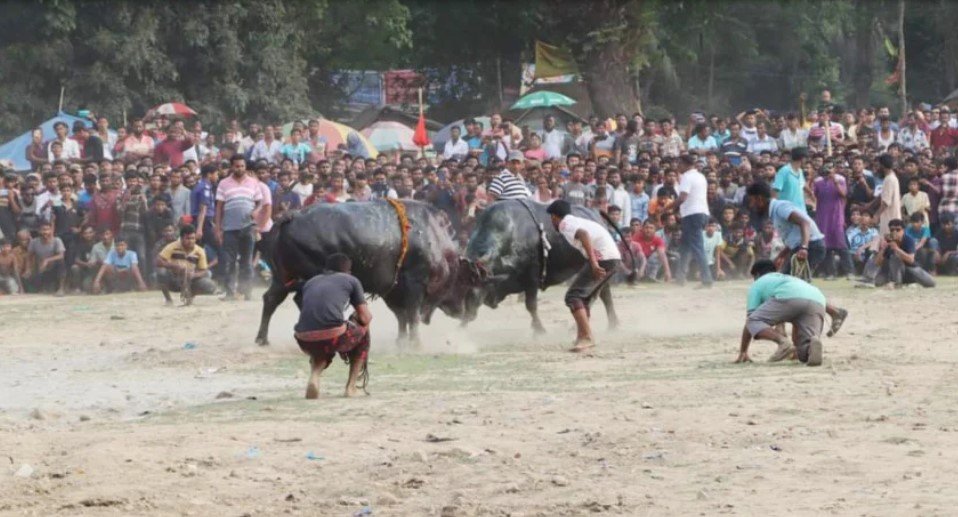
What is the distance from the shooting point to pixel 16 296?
81.1 ft

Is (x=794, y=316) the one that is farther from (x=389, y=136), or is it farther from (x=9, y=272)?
(x=389, y=136)

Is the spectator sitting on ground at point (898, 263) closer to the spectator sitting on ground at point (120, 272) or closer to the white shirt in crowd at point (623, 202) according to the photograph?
the white shirt in crowd at point (623, 202)

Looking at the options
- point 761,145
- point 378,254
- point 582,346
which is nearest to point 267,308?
point 378,254

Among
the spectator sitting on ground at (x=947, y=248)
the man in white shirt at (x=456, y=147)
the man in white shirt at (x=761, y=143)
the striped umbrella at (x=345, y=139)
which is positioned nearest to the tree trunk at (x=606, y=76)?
the striped umbrella at (x=345, y=139)

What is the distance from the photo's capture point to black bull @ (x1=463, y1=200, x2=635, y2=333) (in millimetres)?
17812

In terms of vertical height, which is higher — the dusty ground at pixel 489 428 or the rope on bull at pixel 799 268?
the rope on bull at pixel 799 268

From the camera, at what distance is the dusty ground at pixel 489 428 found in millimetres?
9688

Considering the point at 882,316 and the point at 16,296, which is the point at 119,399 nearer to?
the point at 882,316

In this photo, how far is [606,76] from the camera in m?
42.7

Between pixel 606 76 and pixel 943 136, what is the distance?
14382mm

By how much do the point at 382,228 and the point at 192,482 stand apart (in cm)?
685

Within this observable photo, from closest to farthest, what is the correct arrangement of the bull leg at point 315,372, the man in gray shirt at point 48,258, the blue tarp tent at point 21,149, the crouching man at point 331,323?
the crouching man at point 331,323, the bull leg at point 315,372, the man in gray shirt at point 48,258, the blue tarp tent at point 21,149

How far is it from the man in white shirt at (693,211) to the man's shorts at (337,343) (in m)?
11.2

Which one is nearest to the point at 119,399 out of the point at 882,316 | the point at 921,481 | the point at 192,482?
the point at 192,482
